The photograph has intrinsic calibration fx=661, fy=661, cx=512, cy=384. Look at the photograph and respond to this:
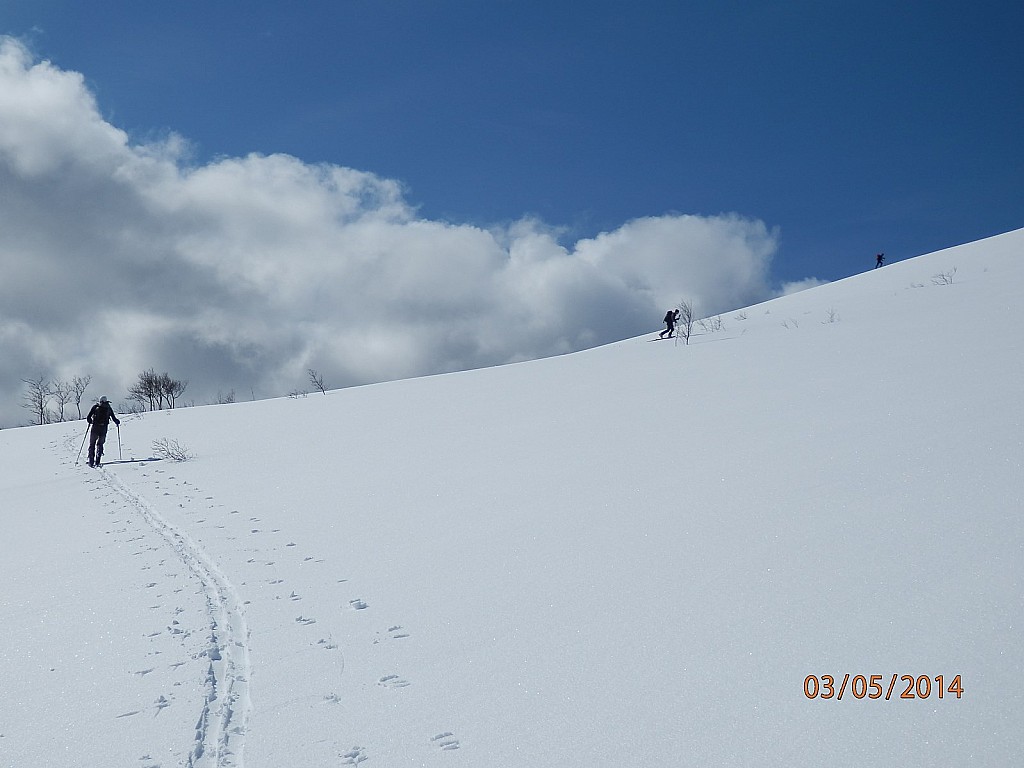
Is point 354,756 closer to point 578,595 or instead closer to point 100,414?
point 578,595

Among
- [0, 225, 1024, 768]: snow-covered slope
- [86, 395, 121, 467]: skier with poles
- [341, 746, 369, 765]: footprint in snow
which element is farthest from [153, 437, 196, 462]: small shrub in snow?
[341, 746, 369, 765]: footprint in snow

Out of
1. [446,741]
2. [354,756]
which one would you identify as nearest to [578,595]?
[446,741]

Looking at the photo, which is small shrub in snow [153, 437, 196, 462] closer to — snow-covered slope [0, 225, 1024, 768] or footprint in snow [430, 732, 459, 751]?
snow-covered slope [0, 225, 1024, 768]

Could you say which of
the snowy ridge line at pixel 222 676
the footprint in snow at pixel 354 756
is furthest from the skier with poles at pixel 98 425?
the footprint in snow at pixel 354 756

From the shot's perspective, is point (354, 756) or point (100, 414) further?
point (100, 414)

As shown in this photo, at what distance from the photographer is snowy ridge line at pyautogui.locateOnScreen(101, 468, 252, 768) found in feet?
12.1

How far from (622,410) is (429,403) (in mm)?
6917

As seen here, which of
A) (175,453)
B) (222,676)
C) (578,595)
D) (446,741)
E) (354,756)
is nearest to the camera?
(354,756)

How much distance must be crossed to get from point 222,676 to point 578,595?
265cm

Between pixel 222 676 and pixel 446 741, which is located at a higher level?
pixel 222 676

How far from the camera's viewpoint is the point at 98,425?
15.3 m

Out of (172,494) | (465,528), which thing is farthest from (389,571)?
(172,494)

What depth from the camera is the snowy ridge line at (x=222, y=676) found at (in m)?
3.68

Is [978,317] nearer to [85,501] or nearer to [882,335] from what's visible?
[882,335]
